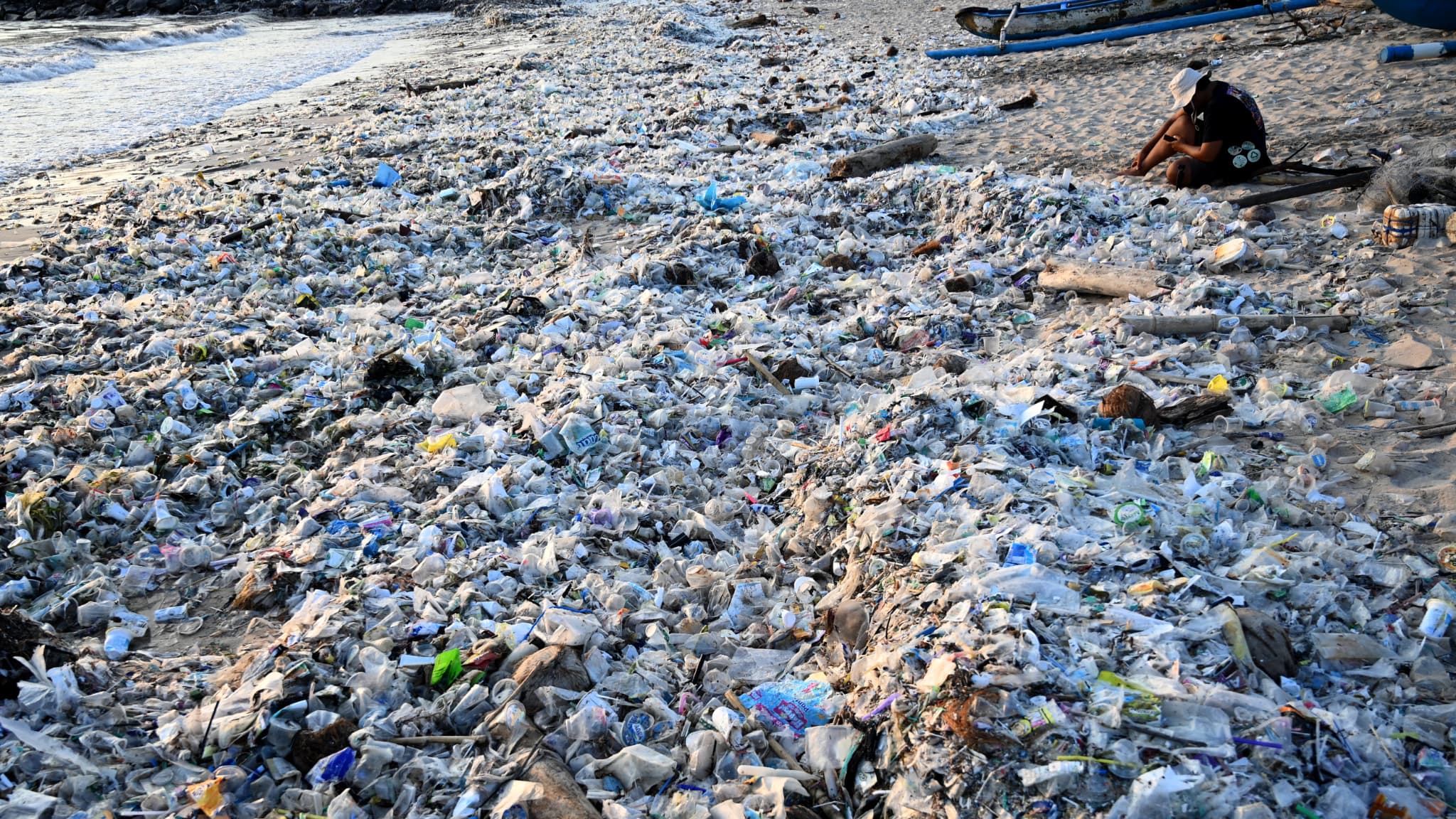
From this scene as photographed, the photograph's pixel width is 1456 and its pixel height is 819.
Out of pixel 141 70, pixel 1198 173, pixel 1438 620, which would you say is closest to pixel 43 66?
pixel 141 70

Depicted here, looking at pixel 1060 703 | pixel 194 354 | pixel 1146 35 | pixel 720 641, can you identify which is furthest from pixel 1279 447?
pixel 1146 35

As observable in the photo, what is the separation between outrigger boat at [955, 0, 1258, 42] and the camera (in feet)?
38.9

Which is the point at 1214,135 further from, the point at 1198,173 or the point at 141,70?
the point at 141,70

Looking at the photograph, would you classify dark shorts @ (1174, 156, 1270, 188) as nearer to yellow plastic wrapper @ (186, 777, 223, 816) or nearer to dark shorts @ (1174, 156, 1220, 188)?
dark shorts @ (1174, 156, 1220, 188)

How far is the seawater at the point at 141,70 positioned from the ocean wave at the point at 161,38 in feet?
0.11

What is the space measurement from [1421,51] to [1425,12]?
150cm

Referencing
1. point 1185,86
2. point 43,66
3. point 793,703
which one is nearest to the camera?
point 793,703

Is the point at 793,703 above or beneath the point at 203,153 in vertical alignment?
beneath

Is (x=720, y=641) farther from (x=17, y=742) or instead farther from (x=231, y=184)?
(x=231, y=184)

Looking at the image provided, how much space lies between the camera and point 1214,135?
20.0 feet

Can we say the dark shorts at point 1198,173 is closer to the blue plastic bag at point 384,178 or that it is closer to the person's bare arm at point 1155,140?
the person's bare arm at point 1155,140

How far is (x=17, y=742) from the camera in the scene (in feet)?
7.74

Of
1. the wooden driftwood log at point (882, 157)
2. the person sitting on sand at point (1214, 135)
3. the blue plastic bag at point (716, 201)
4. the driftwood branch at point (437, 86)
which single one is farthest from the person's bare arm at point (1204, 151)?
the driftwood branch at point (437, 86)

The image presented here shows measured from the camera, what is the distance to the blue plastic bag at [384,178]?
8133 mm
